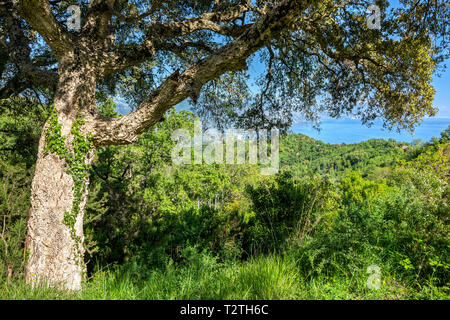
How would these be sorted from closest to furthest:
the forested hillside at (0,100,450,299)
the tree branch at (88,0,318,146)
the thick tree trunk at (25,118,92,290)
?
the forested hillside at (0,100,450,299) → the tree branch at (88,0,318,146) → the thick tree trunk at (25,118,92,290)

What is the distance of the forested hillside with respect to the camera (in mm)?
2176

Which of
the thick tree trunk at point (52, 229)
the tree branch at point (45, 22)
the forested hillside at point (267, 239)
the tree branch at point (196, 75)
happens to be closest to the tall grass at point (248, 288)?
the forested hillside at point (267, 239)

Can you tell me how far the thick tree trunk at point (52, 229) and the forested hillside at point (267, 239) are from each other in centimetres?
24

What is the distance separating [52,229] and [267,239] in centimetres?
346

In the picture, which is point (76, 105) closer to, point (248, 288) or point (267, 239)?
point (248, 288)

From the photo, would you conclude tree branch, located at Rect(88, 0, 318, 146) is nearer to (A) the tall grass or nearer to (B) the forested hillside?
(B) the forested hillside

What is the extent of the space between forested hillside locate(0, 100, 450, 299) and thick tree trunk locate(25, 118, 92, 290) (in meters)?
0.24

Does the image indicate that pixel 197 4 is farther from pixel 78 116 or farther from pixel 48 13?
pixel 78 116

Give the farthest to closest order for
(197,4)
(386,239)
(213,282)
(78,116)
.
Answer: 1. (197,4)
2. (78,116)
3. (386,239)
4. (213,282)

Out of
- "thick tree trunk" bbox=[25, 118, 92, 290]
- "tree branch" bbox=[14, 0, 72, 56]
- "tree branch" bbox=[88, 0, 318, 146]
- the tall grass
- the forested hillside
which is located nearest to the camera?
the tall grass

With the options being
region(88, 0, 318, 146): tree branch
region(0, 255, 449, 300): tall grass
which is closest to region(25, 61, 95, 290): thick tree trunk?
region(88, 0, 318, 146): tree branch
